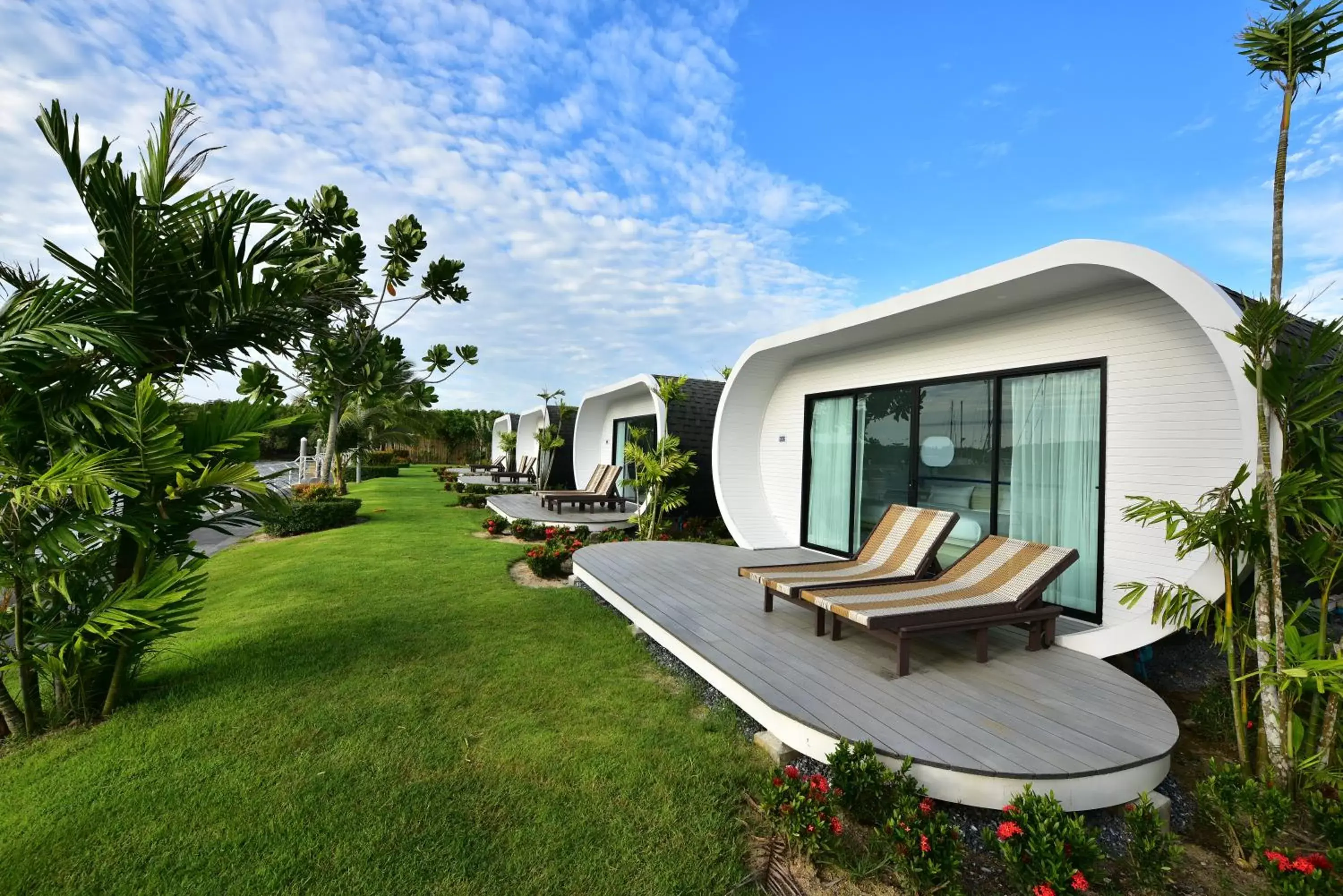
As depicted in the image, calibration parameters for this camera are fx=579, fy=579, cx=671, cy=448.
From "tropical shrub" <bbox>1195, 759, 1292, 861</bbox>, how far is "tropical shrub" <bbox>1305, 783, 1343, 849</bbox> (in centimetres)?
8

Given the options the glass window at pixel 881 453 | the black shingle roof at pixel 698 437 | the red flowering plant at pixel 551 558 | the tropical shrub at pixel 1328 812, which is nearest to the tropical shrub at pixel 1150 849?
the tropical shrub at pixel 1328 812

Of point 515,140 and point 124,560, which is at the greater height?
point 515,140

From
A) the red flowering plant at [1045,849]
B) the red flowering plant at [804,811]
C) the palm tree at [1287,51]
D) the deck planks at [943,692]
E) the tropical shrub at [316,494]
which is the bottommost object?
the red flowering plant at [804,811]

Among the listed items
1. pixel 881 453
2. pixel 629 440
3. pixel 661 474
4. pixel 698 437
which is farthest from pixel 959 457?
pixel 629 440

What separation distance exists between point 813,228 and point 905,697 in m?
10.1

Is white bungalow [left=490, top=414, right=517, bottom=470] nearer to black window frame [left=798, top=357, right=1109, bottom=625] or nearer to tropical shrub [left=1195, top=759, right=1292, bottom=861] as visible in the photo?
black window frame [left=798, top=357, right=1109, bottom=625]

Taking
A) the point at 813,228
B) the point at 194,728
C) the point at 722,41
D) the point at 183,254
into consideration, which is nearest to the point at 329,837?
the point at 194,728

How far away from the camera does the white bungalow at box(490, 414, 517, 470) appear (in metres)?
25.1

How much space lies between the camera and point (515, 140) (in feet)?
31.5

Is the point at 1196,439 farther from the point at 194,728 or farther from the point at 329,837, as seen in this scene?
the point at 194,728

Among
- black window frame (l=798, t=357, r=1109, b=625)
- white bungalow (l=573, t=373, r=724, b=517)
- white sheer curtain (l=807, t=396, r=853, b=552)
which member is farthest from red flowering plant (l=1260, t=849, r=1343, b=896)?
white bungalow (l=573, t=373, r=724, b=517)

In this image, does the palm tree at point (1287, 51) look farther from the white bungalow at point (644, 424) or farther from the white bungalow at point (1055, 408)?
the white bungalow at point (644, 424)

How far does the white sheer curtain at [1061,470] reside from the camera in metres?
4.82

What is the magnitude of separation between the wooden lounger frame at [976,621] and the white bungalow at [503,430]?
21133 millimetres
